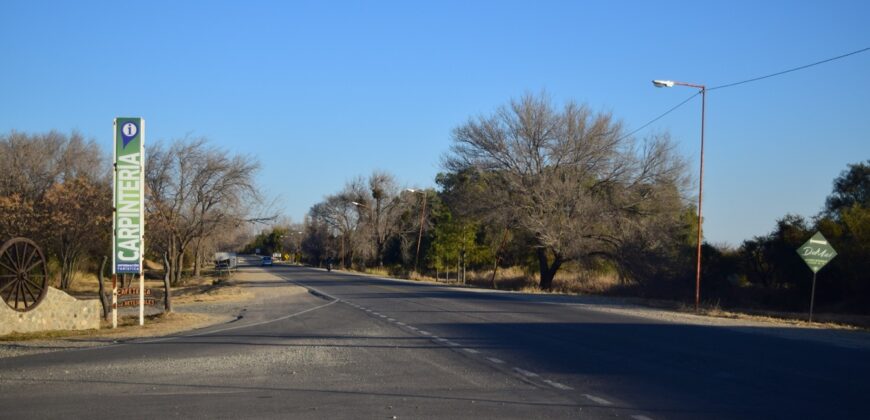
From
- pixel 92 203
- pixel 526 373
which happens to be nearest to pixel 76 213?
pixel 92 203

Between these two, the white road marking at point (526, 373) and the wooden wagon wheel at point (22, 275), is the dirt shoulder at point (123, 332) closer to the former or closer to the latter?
the wooden wagon wheel at point (22, 275)

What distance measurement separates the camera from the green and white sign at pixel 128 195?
2116 cm

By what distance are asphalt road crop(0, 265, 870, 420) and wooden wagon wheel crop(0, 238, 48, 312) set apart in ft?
18.1

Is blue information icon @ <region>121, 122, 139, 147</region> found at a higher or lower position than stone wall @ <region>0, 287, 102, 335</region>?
higher

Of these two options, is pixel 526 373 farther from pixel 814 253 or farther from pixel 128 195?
pixel 814 253

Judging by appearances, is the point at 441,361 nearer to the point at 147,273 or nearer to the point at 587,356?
the point at 587,356

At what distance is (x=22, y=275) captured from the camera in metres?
21.2

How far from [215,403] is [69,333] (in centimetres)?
1259

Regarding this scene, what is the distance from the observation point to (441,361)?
43.4 feet

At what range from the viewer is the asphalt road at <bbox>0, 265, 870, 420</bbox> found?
9.10 m

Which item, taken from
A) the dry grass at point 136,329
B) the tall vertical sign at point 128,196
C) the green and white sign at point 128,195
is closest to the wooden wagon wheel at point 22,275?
the dry grass at point 136,329

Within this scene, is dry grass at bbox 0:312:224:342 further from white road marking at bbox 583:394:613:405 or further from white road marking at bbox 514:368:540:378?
white road marking at bbox 583:394:613:405

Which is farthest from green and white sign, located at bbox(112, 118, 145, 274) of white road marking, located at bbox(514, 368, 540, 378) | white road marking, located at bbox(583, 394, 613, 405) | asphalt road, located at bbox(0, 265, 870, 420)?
white road marking, located at bbox(583, 394, 613, 405)

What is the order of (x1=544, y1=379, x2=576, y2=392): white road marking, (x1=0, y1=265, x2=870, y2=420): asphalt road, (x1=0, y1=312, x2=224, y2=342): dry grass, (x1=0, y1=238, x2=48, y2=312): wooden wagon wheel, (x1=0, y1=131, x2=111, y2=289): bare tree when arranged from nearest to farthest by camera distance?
(x1=0, y1=265, x2=870, y2=420): asphalt road
(x1=544, y1=379, x2=576, y2=392): white road marking
(x1=0, y1=312, x2=224, y2=342): dry grass
(x1=0, y1=238, x2=48, y2=312): wooden wagon wheel
(x1=0, y1=131, x2=111, y2=289): bare tree
